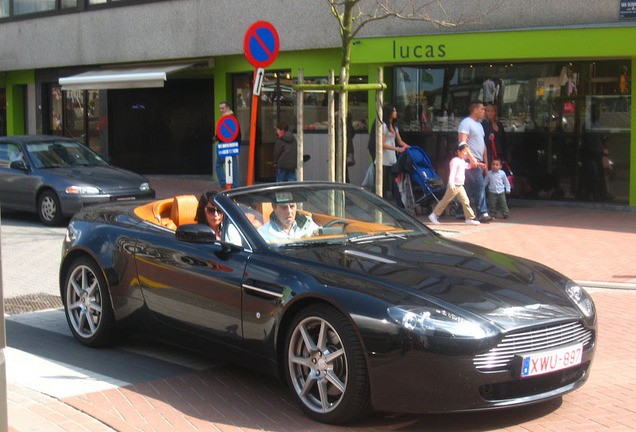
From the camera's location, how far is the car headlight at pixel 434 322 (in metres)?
4.51

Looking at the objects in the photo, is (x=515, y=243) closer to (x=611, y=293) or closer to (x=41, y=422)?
(x=611, y=293)

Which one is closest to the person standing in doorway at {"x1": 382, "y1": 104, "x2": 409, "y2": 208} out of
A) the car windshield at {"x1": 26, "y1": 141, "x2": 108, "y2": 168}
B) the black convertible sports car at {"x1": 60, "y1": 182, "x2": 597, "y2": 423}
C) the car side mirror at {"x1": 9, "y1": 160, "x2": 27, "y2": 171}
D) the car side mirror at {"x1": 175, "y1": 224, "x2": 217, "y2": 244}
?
the car windshield at {"x1": 26, "y1": 141, "x2": 108, "y2": 168}

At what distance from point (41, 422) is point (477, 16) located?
12.4 metres

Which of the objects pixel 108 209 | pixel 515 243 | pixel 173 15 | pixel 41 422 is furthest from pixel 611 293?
pixel 173 15

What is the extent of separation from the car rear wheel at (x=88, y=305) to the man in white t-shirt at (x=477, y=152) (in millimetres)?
8054

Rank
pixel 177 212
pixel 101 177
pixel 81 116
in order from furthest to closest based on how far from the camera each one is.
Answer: pixel 81 116 < pixel 101 177 < pixel 177 212

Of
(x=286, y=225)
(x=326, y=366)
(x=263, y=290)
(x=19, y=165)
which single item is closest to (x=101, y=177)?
(x=19, y=165)

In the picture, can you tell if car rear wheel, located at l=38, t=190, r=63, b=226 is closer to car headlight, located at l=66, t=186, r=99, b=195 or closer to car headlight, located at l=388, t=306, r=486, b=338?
car headlight, located at l=66, t=186, r=99, b=195

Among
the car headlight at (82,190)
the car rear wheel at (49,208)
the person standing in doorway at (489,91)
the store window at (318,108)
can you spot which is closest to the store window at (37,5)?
the store window at (318,108)

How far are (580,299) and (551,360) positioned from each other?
0.73 m

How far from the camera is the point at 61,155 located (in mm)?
15492

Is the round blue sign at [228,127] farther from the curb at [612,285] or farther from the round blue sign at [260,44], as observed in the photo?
the curb at [612,285]

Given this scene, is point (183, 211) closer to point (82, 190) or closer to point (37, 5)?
point (82, 190)

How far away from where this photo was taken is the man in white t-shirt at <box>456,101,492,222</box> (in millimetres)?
13562
